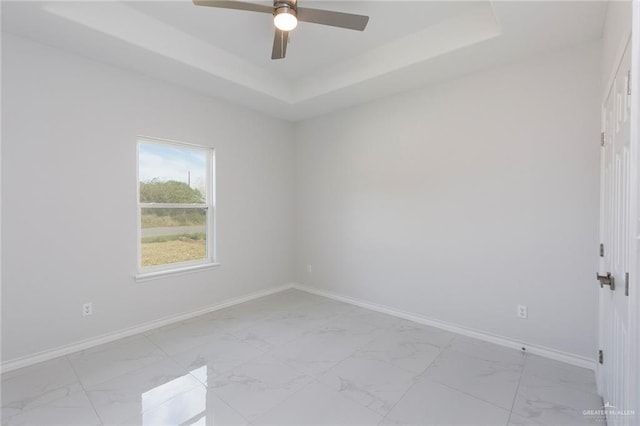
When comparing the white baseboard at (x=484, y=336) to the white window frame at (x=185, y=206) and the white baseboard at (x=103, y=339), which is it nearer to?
the white baseboard at (x=103, y=339)

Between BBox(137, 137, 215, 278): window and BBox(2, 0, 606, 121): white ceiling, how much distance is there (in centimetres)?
80

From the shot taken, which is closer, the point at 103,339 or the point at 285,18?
the point at 285,18

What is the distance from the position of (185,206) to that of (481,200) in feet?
10.8

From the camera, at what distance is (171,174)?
3.43 m

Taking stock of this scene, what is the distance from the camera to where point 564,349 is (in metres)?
2.50

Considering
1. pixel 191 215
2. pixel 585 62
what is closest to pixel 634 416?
pixel 585 62

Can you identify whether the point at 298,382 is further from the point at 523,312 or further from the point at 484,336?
the point at 523,312

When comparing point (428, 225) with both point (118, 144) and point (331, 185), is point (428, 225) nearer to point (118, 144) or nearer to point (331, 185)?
point (331, 185)

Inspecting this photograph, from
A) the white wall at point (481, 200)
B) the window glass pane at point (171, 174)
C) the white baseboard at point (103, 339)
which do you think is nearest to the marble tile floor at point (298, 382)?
the white baseboard at point (103, 339)

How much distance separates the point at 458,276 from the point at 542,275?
2.35ft

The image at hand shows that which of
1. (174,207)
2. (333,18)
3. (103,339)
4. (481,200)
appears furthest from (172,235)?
(481,200)

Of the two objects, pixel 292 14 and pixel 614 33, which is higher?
pixel 292 14

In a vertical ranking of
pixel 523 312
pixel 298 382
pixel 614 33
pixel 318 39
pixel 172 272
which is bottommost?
pixel 298 382

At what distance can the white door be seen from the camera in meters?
1.24
